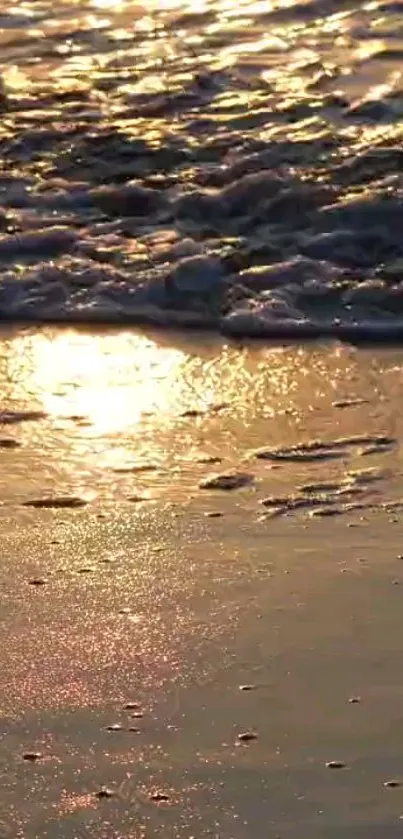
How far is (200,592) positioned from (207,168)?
3464 millimetres

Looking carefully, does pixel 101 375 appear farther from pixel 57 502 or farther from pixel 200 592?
pixel 200 592

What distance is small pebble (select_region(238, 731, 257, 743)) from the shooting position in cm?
261

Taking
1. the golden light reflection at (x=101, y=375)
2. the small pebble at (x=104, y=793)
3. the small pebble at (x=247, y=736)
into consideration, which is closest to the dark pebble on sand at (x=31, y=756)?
the small pebble at (x=104, y=793)

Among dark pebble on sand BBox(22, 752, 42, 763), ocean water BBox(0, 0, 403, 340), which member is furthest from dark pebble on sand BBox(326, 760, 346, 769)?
ocean water BBox(0, 0, 403, 340)

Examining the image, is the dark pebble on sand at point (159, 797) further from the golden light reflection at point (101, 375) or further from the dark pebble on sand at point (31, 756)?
the golden light reflection at point (101, 375)

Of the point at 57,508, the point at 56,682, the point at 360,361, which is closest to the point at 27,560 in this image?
the point at 57,508

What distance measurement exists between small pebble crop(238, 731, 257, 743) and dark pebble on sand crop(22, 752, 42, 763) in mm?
344

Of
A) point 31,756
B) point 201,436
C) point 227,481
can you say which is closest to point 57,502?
point 227,481

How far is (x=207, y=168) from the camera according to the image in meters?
6.34

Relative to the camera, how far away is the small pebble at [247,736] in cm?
261

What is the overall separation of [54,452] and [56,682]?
1241 millimetres

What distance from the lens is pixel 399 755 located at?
2.54m

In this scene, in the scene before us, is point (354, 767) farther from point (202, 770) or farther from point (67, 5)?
point (67, 5)

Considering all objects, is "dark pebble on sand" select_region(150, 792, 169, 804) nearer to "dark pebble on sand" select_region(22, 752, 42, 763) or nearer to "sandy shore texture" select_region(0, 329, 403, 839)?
"sandy shore texture" select_region(0, 329, 403, 839)
